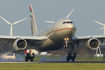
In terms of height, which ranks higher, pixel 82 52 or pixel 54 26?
pixel 54 26

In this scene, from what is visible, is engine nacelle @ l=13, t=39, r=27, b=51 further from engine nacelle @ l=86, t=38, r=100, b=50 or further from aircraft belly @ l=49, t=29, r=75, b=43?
engine nacelle @ l=86, t=38, r=100, b=50

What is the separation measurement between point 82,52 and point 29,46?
1199cm

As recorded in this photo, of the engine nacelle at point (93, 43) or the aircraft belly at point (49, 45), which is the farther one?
the aircraft belly at point (49, 45)

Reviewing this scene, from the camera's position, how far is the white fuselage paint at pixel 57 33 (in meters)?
38.5

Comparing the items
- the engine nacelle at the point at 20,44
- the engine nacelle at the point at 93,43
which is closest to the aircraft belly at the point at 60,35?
the engine nacelle at the point at 93,43

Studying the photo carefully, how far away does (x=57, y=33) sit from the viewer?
40.1m

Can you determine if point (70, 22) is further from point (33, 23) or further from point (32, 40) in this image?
point (33, 23)

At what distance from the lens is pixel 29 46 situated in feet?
150

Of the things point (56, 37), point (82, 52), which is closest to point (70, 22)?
point (56, 37)

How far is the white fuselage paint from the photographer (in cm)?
3850

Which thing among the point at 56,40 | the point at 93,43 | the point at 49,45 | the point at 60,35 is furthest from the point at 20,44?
the point at 93,43

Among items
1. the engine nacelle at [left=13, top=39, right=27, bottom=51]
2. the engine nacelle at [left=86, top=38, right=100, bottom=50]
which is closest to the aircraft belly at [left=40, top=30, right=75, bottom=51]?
the engine nacelle at [left=13, top=39, right=27, bottom=51]

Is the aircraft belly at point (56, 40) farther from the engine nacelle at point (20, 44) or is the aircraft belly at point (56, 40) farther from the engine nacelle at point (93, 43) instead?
the engine nacelle at point (93, 43)

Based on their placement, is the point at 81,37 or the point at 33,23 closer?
the point at 81,37
